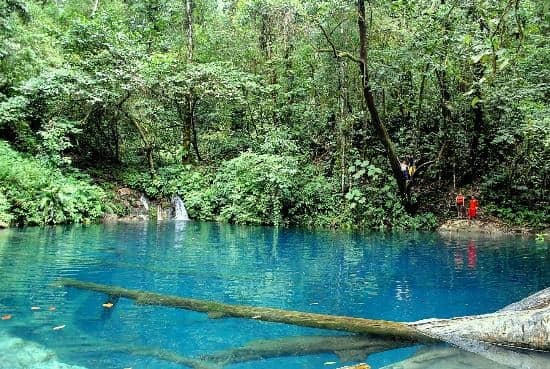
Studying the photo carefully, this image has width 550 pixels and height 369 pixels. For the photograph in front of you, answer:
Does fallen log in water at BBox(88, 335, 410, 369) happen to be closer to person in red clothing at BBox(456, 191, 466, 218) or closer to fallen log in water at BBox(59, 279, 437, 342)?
fallen log in water at BBox(59, 279, 437, 342)

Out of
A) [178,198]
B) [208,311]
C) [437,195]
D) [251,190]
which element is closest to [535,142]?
[437,195]

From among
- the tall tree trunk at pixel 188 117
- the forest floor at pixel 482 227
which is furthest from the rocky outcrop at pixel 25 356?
the tall tree trunk at pixel 188 117

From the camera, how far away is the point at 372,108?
54.4ft

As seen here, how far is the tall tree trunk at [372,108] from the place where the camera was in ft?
51.9

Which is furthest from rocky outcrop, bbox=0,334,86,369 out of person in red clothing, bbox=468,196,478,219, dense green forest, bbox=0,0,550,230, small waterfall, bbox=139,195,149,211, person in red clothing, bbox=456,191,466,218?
person in red clothing, bbox=456,191,466,218

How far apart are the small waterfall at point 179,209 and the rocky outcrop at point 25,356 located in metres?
15.7

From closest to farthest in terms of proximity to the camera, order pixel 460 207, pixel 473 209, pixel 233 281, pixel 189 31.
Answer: pixel 233 281 < pixel 473 209 < pixel 460 207 < pixel 189 31

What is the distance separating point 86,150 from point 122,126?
2.02 meters

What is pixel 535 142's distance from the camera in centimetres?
1764

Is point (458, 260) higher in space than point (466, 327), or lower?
lower

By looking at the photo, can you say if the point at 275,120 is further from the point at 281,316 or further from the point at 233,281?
the point at 281,316

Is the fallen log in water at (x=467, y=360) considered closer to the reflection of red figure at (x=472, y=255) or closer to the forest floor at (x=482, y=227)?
the reflection of red figure at (x=472, y=255)

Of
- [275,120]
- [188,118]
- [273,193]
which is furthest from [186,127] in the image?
[273,193]

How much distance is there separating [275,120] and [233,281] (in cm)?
1637
